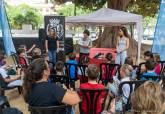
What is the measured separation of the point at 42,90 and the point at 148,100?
151 cm

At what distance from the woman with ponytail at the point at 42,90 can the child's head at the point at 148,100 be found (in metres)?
1.23

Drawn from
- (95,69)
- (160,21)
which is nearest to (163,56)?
(160,21)

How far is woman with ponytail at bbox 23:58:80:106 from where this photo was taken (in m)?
3.65

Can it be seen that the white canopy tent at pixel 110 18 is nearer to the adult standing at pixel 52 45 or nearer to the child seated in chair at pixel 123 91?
the adult standing at pixel 52 45

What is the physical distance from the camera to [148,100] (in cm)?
244

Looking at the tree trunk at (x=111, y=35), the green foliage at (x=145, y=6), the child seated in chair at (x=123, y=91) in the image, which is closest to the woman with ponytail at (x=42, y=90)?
the child seated in chair at (x=123, y=91)

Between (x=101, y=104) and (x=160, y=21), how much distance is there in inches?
197

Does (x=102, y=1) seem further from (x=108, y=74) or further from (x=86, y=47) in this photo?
(x=108, y=74)

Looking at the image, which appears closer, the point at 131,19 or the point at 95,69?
the point at 95,69

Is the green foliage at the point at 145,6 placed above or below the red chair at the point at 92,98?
above

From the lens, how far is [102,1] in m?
22.1

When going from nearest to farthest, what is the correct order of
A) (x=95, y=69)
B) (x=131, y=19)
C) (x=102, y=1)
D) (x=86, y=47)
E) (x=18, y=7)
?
(x=95, y=69), (x=131, y=19), (x=86, y=47), (x=102, y=1), (x=18, y=7)

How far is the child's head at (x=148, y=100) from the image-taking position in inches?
96.0

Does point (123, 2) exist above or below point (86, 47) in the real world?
above
